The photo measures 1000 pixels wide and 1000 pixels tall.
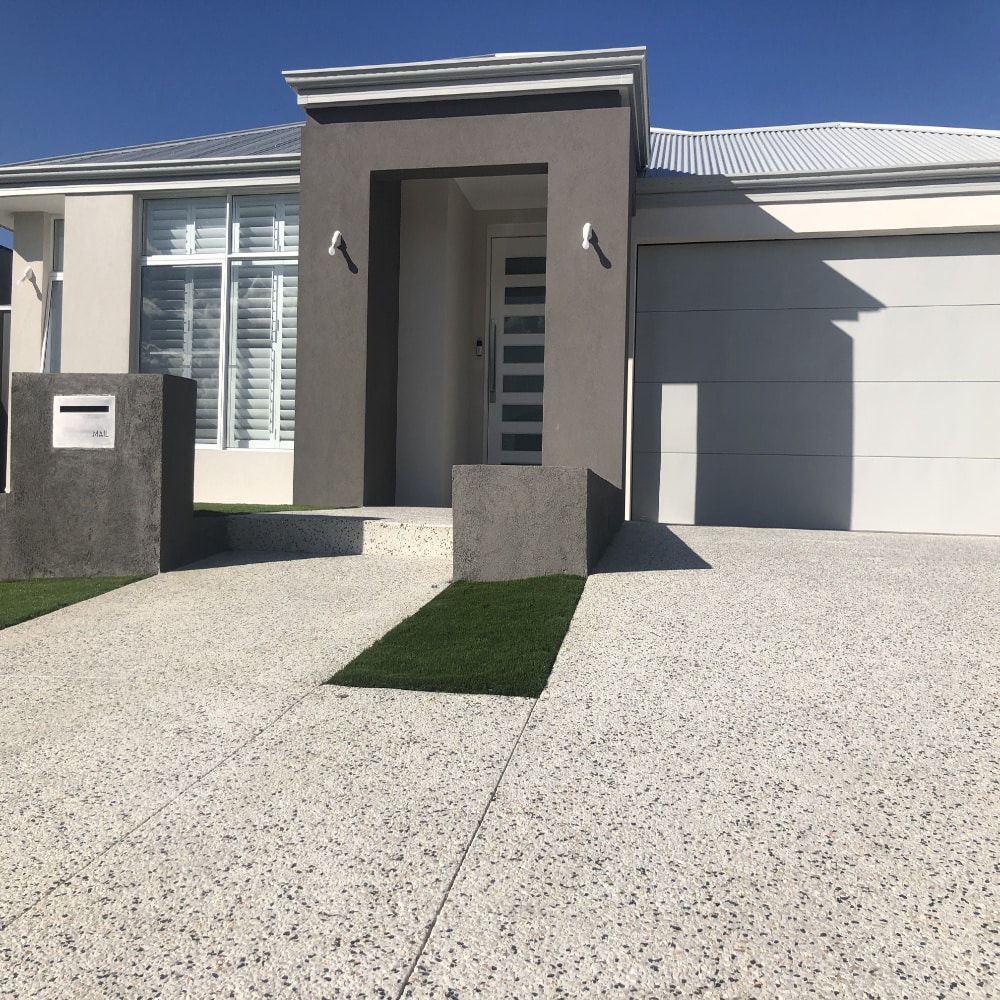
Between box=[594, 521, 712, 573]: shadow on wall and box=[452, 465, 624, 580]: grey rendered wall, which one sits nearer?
box=[452, 465, 624, 580]: grey rendered wall

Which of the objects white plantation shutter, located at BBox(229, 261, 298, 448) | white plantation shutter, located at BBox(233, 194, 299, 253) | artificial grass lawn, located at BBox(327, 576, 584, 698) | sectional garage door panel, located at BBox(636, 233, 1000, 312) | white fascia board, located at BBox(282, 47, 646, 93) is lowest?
artificial grass lawn, located at BBox(327, 576, 584, 698)

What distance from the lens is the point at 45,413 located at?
6430 mm

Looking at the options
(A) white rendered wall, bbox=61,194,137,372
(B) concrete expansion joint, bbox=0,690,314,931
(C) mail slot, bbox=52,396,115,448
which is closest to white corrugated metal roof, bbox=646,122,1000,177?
(A) white rendered wall, bbox=61,194,137,372

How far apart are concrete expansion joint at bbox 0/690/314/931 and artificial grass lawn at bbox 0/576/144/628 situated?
8.24ft

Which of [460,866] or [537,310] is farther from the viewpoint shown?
[537,310]

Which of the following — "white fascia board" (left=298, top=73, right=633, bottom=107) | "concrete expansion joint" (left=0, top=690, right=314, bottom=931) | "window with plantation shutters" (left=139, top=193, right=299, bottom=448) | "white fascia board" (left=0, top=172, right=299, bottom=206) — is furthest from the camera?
"window with plantation shutters" (left=139, top=193, right=299, bottom=448)

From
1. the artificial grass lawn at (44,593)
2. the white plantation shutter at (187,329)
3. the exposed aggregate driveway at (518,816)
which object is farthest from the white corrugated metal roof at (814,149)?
the artificial grass lawn at (44,593)

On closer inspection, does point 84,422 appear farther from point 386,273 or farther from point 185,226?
point 185,226

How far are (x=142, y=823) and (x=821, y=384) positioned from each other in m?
8.80

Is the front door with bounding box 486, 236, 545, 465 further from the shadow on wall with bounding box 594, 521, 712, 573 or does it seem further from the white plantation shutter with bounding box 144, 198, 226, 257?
the white plantation shutter with bounding box 144, 198, 226, 257

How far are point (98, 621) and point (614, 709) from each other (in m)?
3.22

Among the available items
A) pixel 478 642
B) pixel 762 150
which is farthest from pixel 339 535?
pixel 762 150

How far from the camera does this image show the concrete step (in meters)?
6.88

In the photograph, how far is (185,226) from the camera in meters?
10.3
